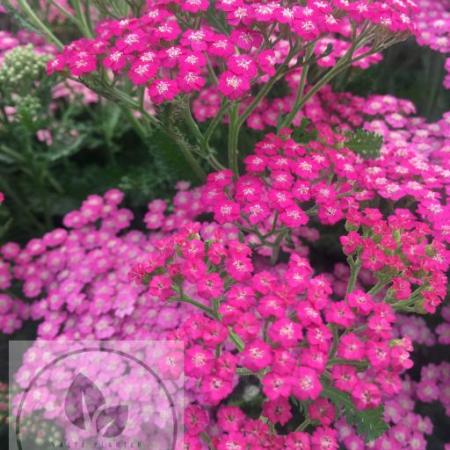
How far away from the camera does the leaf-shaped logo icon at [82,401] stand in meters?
1.11

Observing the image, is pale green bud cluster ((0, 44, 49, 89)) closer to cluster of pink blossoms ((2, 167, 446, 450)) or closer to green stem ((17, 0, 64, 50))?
green stem ((17, 0, 64, 50))

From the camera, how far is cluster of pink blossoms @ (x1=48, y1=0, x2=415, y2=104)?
105 cm

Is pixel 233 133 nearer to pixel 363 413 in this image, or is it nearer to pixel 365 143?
pixel 365 143

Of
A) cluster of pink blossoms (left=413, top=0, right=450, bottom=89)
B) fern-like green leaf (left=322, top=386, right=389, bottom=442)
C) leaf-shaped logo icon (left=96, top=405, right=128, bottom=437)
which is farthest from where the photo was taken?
cluster of pink blossoms (left=413, top=0, right=450, bottom=89)

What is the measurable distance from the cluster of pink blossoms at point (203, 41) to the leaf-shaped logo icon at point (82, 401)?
640 millimetres

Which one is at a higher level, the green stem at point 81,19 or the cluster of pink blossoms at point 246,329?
the green stem at point 81,19

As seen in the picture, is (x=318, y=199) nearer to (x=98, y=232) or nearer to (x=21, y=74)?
(x=98, y=232)

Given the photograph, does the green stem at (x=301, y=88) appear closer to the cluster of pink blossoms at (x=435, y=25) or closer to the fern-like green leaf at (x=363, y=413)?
the cluster of pink blossoms at (x=435, y=25)

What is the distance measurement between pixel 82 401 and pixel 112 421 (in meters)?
0.08

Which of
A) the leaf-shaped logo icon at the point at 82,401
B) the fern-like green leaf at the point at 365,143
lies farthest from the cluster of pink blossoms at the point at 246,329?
the fern-like green leaf at the point at 365,143

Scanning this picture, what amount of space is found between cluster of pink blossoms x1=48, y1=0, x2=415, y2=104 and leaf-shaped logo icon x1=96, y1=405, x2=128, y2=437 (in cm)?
67

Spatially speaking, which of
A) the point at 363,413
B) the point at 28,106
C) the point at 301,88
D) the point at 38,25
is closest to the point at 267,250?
the point at 301,88

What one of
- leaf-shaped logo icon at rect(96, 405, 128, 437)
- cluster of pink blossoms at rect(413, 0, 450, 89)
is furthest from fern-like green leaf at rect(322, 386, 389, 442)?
cluster of pink blossoms at rect(413, 0, 450, 89)

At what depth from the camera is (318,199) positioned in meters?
1.16
